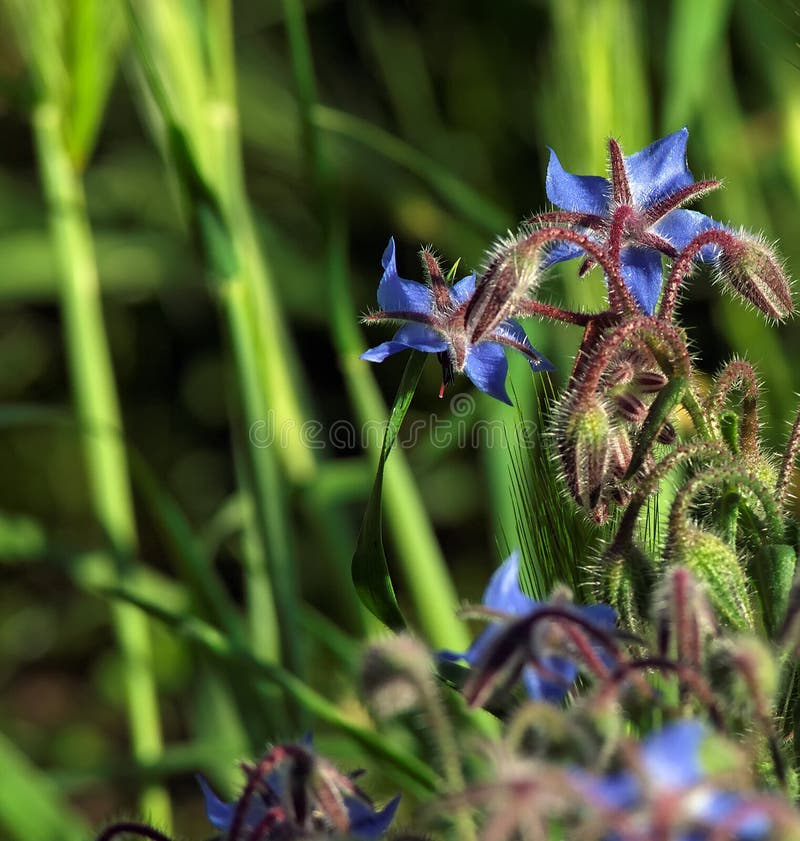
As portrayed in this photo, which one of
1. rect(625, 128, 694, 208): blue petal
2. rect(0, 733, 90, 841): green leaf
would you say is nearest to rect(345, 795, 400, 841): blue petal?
rect(625, 128, 694, 208): blue petal

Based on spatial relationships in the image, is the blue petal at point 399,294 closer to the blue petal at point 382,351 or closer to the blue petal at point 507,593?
the blue petal at point 382,351

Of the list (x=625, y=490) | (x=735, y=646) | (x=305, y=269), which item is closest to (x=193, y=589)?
(x=625, y=490)

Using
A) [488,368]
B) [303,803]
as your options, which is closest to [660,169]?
[488,368]

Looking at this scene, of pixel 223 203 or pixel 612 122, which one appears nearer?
pixel 223 203

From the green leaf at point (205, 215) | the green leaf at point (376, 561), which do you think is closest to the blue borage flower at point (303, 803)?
the green leaf at point (376, 561)

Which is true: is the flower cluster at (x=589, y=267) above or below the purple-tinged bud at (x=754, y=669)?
above

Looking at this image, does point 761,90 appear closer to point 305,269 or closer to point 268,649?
point 305,269
